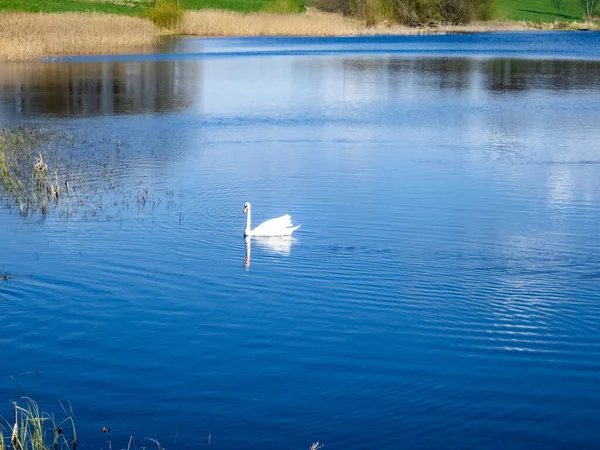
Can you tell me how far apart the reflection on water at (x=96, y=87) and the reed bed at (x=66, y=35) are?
3.72 ft

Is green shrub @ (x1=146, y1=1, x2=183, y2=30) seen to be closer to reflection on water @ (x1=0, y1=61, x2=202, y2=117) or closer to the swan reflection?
reflection on water @ (x1=0, y1=61, x2=202, y2=117)

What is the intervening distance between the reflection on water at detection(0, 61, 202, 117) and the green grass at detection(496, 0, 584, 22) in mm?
54334

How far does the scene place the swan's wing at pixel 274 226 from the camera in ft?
38.7

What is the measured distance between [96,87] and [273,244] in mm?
21182

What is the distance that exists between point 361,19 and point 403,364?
6500 centimetres

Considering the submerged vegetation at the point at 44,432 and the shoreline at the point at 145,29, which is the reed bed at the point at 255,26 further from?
the submerged vegetation at the point at 44,432

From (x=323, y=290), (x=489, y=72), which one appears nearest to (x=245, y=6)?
(x=489, y=72)

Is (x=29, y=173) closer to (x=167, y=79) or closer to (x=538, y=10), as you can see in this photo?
(x=167, y=79)

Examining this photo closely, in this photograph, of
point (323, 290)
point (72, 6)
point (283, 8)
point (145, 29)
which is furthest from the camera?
point (283, 8)

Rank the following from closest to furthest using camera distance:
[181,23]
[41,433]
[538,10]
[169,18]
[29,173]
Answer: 1. [41,433]
2. [29,173]
3. [181,23]
4. [169,18]
5. [538,10]

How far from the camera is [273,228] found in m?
11.8

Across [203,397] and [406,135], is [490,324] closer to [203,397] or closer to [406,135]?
[203,397]

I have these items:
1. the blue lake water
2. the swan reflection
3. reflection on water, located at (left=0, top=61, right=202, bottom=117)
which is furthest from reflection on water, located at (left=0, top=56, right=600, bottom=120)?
the swan reflection

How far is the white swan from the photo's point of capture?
11.8 m
